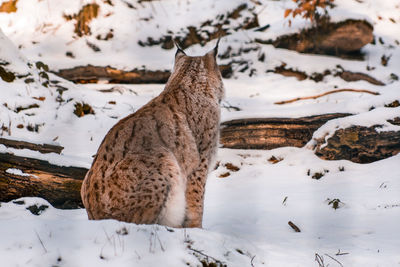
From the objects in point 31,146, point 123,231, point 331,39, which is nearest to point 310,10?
point 331,39

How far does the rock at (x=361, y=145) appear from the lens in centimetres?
538

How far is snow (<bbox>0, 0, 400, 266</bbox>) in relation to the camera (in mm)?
2482

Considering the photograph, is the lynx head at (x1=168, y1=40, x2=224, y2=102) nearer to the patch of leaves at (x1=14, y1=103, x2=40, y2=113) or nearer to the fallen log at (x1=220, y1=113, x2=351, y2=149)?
the fallen log at (x1=220, y1=113, x2=351, y2=149)

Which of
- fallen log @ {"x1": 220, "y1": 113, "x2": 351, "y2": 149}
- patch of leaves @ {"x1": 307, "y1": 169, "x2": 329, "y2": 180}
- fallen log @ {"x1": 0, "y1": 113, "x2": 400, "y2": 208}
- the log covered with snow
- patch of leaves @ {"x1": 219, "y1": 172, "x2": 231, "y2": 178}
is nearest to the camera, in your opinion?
fallen log @ {"x1": 0, "y1": 113, "x2": 400, "y2": 208}

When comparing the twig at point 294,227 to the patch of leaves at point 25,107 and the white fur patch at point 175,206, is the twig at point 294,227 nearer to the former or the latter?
the white fur patch at point 175,206

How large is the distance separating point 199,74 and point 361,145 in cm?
247

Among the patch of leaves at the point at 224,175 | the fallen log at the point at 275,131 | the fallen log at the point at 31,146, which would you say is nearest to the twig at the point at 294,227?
the patch of leaves at the point at 224,175

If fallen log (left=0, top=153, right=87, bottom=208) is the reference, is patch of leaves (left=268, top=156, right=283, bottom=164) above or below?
below

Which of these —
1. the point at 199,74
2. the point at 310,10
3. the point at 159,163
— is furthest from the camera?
the point at 310,10

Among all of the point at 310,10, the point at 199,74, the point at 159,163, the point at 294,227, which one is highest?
the point at 310,10

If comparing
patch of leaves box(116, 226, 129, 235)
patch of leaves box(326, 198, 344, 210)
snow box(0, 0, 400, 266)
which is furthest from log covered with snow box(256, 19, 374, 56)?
patch of leaves box(116, 226, 129, 235)

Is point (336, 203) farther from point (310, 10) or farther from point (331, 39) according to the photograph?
point (331, 39)

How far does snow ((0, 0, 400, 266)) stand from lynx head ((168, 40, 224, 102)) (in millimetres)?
1344

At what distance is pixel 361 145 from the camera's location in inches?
217
